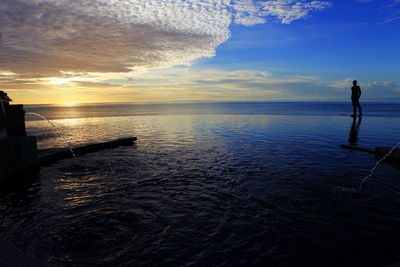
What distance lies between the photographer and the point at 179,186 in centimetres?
694

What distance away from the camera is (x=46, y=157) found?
33.1 feet

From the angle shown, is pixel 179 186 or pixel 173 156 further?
pixel 173 156

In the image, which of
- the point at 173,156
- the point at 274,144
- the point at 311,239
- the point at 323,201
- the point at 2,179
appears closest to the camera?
the point at 311,239

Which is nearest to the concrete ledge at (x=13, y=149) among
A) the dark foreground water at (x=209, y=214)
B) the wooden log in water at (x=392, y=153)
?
the dark foreground water at (x=209, y=214)

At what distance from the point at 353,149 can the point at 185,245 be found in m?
10.9

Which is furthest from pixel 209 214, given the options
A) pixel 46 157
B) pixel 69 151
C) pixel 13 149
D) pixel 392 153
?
pixel 69 151

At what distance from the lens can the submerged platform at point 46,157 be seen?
27.5 ft

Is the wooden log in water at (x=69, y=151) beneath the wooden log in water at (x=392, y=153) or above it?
beneath

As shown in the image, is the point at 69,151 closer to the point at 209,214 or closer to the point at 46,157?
the point at 46,157

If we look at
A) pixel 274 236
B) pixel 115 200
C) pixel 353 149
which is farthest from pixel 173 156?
pixel 353 149

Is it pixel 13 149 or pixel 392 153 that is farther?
pixel 392 153

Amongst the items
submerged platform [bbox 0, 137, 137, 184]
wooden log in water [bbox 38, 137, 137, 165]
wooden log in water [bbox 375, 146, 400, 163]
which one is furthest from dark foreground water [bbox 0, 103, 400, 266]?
wooden log in water [bbox 38, 137, 137, 165]

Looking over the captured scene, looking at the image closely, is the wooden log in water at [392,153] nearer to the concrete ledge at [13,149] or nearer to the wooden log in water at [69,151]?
the wooden log in water at [69,151]

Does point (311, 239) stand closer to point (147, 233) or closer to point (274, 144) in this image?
point (147, 233)
